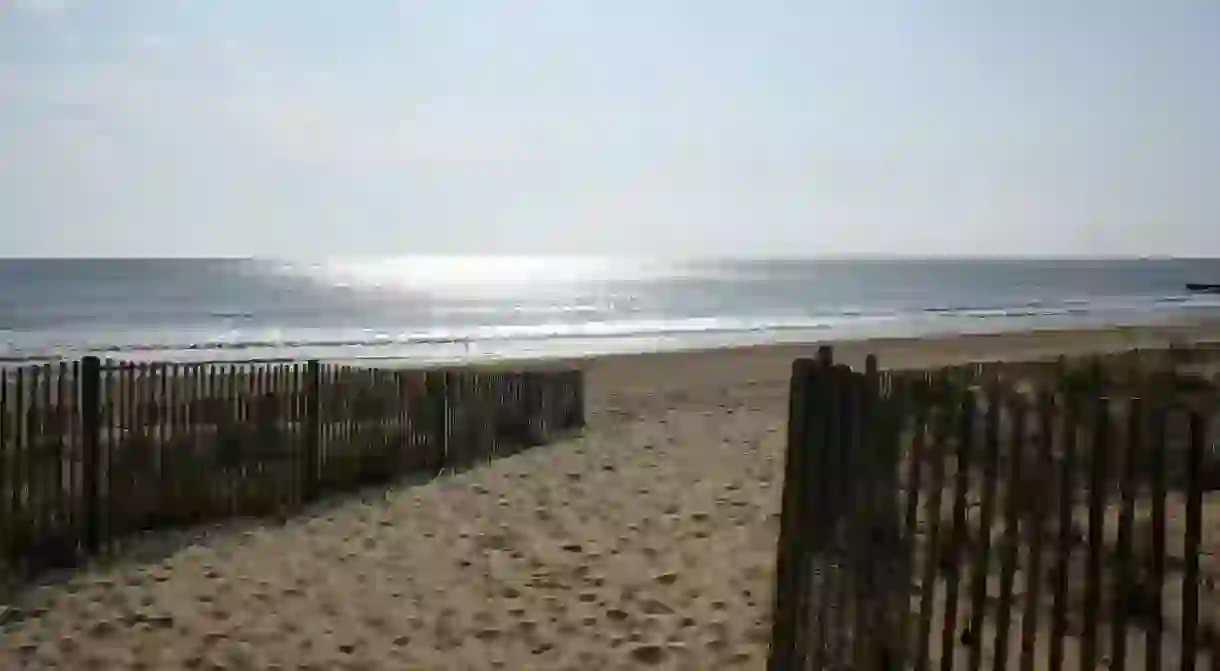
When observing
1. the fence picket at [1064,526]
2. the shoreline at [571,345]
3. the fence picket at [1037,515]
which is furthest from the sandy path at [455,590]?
the shoreline at [571,345]

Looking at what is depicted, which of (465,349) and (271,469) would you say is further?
(465,349)

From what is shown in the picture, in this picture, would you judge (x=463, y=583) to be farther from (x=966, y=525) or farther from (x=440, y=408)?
(x=440, y=408)

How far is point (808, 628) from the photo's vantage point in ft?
17.8

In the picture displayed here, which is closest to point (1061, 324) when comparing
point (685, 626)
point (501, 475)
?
point (501, 475)

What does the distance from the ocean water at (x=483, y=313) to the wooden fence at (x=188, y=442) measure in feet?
85.8

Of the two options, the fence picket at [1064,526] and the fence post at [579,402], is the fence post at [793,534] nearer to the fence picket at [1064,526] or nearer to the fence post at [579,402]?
the fence picket at [1064,526]

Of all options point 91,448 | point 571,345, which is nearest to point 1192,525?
point 91,448

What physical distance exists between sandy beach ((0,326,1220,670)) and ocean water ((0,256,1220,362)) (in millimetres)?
27740

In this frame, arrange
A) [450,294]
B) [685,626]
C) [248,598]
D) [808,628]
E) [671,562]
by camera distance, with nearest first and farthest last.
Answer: [808,628]
[685,626]
[248,598]
[671,562]
[450,294]

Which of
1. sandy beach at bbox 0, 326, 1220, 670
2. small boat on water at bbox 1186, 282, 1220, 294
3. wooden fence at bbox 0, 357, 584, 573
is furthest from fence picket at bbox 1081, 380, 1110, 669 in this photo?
small boat on water at bbox 1186, 282, 1220, 294

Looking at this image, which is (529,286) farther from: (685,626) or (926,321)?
(685,626)

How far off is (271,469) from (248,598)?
3002 millimetres

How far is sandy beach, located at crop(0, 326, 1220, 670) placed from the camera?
21.7 ft

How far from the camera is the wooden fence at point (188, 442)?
861cm
